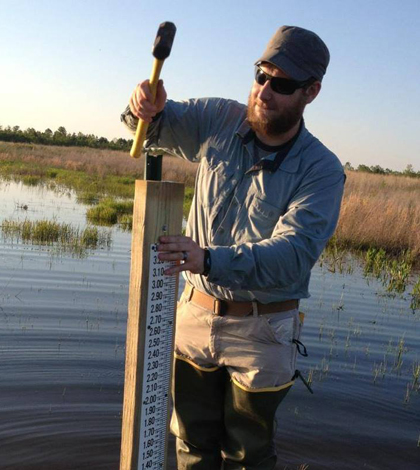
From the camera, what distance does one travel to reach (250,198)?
312 cm

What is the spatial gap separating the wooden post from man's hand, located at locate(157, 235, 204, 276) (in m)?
0.05

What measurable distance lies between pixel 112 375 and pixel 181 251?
13.7 feet

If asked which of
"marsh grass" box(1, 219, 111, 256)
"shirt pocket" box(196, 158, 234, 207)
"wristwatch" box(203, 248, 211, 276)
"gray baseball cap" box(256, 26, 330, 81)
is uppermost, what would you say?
"gray baseball cap" box(256, 26, 330, 81)

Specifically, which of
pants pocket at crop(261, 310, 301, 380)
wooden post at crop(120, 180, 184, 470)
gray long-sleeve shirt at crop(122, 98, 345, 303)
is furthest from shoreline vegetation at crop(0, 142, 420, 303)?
A: wooden post at crop(120, 180, 184, 470)

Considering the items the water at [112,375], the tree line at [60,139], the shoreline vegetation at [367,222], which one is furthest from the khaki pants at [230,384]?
the tree line at [60,139]

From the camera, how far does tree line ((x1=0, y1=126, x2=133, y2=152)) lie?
233ft

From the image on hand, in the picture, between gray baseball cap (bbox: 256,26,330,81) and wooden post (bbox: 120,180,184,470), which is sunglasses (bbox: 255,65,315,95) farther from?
wooden post (bbox: 120,180,184,470)

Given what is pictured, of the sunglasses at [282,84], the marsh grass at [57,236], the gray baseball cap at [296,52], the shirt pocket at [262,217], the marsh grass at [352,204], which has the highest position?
the gray baseball cap at [296,52]

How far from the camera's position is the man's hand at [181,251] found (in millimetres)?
2523

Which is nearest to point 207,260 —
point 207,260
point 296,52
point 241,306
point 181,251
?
point 207,260

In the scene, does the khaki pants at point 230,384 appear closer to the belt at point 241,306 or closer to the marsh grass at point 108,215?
the belt at point 241,306

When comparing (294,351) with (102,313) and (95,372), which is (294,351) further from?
(102,313)

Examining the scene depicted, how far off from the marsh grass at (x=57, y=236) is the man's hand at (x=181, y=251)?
9.56 metres

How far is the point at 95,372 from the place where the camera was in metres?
6.43
